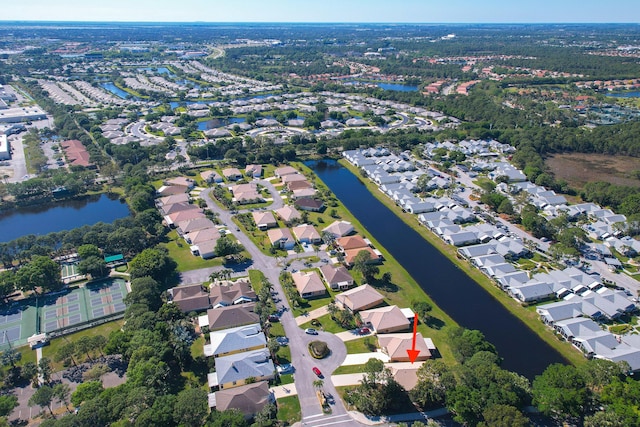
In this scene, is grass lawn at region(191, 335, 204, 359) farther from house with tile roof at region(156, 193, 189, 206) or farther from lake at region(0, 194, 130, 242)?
lake at region(0, 194, 130, 242)

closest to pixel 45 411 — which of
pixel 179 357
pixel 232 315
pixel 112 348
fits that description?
pixel 112 348

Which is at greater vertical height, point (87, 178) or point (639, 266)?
point (87, 178)

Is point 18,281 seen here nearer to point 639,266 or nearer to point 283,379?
point 283,379

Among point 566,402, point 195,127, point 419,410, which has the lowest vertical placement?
point 419,410

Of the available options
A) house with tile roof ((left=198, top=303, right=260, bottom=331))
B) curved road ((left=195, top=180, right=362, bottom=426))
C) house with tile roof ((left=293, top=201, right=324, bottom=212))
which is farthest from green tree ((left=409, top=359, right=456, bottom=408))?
house with tile roof ((left=293, top=201, right=324, bottom=212))

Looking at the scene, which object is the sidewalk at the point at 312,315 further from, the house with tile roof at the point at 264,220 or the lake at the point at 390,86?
the lake at the point at 390,86

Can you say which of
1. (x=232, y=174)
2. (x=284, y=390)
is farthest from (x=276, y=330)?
(x=232, y=174)

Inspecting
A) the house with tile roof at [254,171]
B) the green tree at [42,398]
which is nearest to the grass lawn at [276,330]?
the green tree at [42,398]
